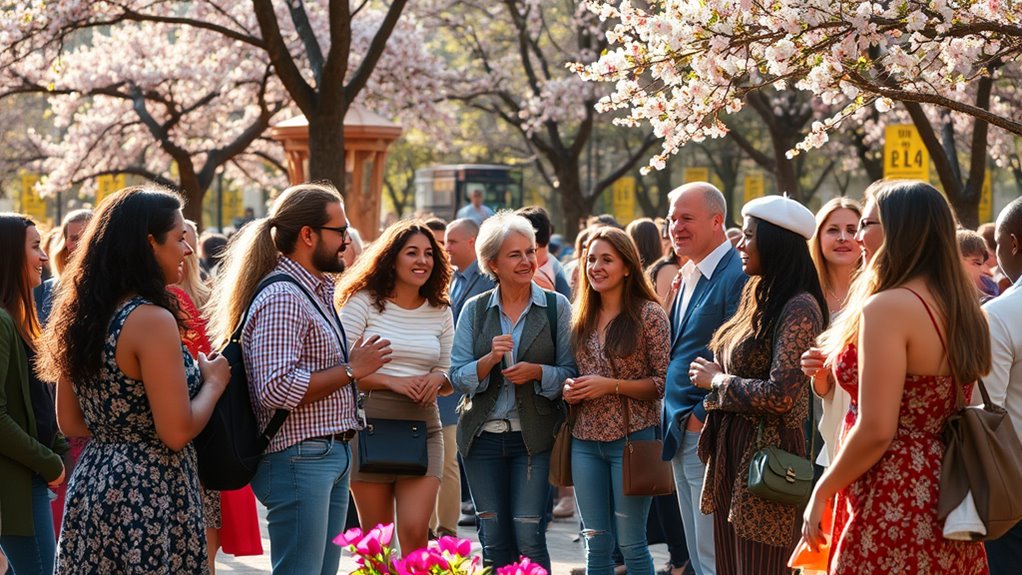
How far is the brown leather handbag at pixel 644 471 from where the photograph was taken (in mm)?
6863

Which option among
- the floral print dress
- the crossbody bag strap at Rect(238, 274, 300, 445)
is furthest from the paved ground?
the floral print dress

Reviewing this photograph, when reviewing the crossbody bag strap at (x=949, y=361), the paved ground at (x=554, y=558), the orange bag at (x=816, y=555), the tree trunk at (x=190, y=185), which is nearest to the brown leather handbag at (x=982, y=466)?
the crossbody bag strap at (x=949, y=361)

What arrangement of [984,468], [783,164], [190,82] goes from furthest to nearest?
[190,82] → [783,164] → [984,468]

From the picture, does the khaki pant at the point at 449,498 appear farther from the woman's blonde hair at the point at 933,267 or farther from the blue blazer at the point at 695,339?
the woman's blonde hair at the point at 933,267

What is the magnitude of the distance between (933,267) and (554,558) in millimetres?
5493

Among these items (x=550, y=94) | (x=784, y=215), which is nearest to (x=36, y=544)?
(x=784, y=215)

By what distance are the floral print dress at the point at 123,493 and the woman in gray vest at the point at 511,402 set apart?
2441 millimetres

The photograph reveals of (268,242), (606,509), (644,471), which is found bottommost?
(606,509)

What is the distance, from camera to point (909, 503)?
442 centimetres

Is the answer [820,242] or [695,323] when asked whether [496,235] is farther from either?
[820,242]

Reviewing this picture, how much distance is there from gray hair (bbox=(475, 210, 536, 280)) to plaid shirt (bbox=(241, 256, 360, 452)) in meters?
1.78

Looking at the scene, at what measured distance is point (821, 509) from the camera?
4621mm

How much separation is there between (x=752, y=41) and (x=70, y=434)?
134 inches

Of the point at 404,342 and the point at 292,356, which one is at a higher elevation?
the point at 292,356
